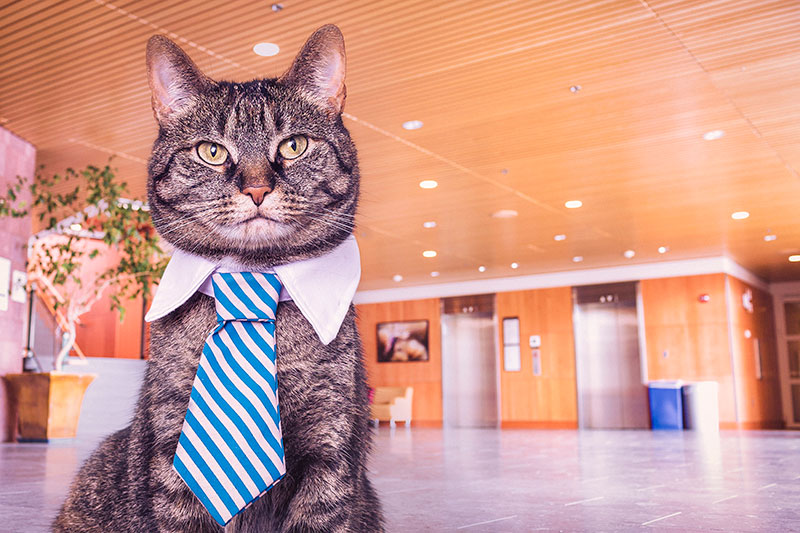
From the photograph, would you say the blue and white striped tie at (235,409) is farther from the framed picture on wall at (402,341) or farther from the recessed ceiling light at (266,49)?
the framed picture on wall at (402,341)

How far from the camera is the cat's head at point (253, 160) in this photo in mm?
1263

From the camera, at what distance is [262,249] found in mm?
1312

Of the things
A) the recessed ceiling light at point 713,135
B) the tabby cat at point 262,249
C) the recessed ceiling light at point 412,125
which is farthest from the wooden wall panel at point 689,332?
the tabby cat at point 262,249

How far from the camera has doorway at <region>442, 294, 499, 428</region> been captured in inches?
704

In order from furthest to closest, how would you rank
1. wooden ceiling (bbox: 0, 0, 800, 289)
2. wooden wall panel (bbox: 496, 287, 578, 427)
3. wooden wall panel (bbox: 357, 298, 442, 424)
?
wooden wall panel (bbox: 357, 298, 442, 424)
wooden wall panel (bbox: 496, 287, 578, 427)
wooden ceiling (bbox: 0, 0, 800, 289)

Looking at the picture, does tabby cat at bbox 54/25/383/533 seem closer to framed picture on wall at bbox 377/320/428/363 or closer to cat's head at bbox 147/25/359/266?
cat's head at bbox 147/25/359/266

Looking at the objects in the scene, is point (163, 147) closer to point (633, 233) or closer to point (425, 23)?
point (425, 23)

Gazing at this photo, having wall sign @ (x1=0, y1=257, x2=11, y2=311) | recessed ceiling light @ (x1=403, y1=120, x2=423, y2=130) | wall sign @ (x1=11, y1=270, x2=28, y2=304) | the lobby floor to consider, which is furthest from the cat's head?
wall sign @ (x1=11, y1=270, x2=28, y2=304)

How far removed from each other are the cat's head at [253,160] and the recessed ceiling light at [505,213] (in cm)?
1022

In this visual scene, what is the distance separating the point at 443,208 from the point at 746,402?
9043 millimetres

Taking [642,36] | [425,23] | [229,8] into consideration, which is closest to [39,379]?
[229,8]

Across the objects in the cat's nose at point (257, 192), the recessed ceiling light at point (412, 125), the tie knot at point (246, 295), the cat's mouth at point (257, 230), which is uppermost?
the recessed ceiling light at point (412, 125)

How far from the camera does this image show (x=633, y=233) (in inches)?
518

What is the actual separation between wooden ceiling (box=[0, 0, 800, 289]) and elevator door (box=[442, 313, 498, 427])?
6.76 meters
